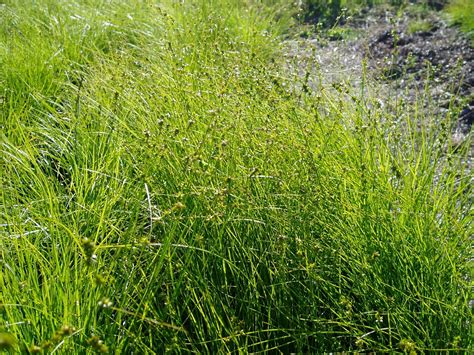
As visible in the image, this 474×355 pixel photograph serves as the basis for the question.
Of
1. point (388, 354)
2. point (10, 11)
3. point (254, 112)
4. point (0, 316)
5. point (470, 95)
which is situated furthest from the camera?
point (10, 11)

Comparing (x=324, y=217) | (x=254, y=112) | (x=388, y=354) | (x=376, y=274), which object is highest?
(x=254, y=112)

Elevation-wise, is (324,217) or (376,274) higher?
(324,217)

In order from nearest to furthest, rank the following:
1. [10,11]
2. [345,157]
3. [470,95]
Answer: [345,157] < [470,95] < [10,11]

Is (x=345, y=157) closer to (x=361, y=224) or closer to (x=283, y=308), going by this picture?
(x=361, y=224)

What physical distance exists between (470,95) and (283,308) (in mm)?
3177

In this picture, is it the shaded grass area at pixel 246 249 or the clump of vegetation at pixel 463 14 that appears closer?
A: the shaded grass area at pixel 246 249

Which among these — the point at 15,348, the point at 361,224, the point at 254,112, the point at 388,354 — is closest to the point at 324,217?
the point at 361,224

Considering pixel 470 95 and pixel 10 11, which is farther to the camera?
pixel 10 11

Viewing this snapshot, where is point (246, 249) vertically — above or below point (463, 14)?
below

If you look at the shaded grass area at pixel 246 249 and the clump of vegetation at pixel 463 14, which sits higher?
the clump of vegetation at pixel 463 14

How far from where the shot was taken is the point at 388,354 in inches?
79.5

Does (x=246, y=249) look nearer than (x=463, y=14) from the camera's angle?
Yes

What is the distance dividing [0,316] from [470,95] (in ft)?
12.9

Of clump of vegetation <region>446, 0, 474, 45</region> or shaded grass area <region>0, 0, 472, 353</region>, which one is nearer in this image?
shaded grass area <region>0, 0, 472, 353</region>
